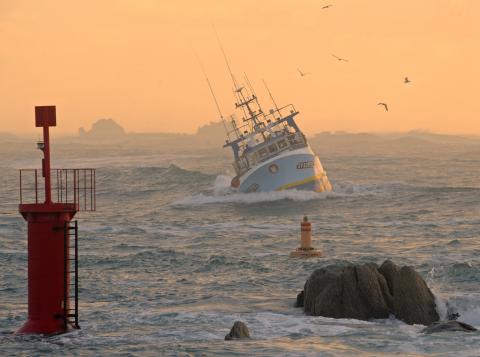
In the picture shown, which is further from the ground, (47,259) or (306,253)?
(47,259)

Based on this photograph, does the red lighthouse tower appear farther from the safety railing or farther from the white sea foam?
the white sea foam

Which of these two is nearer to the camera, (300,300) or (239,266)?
(300,300)

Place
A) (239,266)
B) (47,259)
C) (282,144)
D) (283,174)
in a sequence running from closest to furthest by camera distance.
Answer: (47,259), (239,266), (283,174), (282,144)

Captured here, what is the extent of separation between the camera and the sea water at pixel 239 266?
2083 cm

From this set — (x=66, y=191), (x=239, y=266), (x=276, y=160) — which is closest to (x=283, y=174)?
(x=276, y=160)

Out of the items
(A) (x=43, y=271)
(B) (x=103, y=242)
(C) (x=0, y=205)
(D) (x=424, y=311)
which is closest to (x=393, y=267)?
(D) (x=424, y=311)

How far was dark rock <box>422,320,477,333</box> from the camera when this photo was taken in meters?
21.5

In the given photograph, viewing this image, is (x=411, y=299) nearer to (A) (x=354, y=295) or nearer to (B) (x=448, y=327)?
(A) (x=354, y=295)

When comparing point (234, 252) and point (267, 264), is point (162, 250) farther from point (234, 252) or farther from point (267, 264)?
point (267, 264)

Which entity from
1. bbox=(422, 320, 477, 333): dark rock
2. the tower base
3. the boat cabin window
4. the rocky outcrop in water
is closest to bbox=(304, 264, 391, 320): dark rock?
the rocky outcrop in water

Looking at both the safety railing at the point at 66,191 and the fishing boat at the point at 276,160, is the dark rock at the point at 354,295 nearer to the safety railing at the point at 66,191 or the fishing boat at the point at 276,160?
the safety railing at the point at 66,191

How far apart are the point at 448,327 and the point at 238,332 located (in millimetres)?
4413

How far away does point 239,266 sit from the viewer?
32219 mm

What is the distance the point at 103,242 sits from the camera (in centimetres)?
3950
